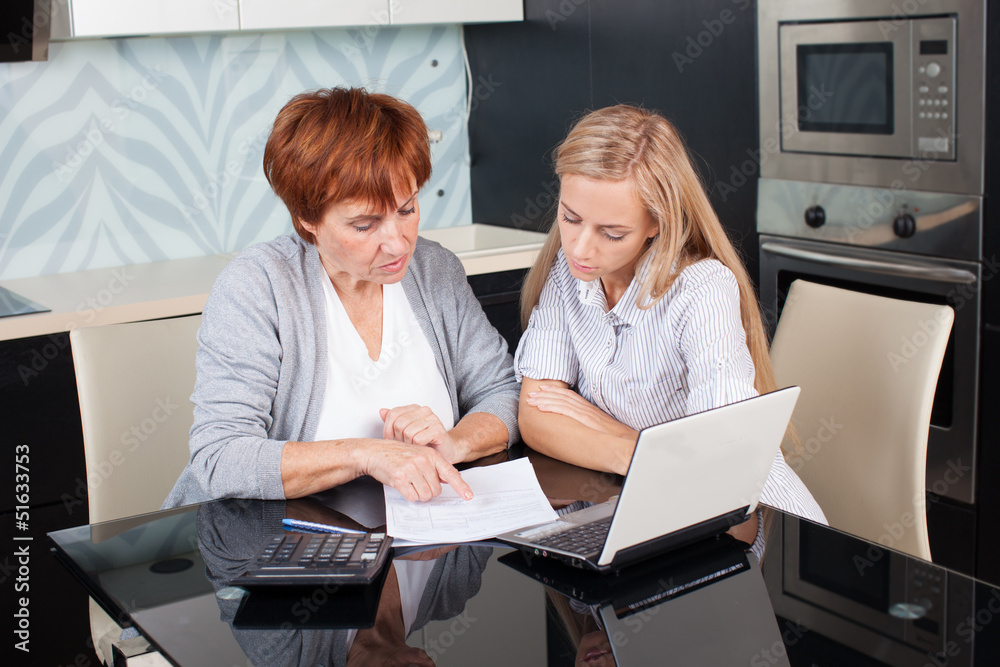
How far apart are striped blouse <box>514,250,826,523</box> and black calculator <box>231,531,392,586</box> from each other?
57 cm

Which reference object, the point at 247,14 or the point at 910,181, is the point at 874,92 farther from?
the point at 247,14

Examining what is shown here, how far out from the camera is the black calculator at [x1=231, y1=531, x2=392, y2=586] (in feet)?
3.45

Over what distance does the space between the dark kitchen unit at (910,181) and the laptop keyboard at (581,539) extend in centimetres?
142

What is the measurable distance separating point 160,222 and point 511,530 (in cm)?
206

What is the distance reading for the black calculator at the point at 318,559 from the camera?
41.4 inches

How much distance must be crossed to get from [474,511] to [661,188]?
577 mm

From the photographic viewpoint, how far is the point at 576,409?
157 cm

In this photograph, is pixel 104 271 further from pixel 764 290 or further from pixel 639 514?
pixel 639 514

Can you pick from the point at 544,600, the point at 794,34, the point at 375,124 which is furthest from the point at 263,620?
the point at 794,34

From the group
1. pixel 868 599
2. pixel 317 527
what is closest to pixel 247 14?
pixel 317 527

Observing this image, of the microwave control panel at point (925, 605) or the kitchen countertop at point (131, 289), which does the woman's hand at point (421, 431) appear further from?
the kitchen countertop at point (131, 289)

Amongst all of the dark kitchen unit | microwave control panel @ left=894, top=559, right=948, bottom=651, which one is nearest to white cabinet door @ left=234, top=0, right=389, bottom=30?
the dark kitchen unit

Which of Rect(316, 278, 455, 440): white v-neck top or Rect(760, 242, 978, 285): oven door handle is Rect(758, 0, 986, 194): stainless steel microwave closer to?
Rect(760, 242, 978, 285): oven door handle

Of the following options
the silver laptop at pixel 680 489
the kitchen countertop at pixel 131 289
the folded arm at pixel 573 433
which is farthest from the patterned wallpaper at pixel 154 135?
the silver laptop at pixel 680 489
